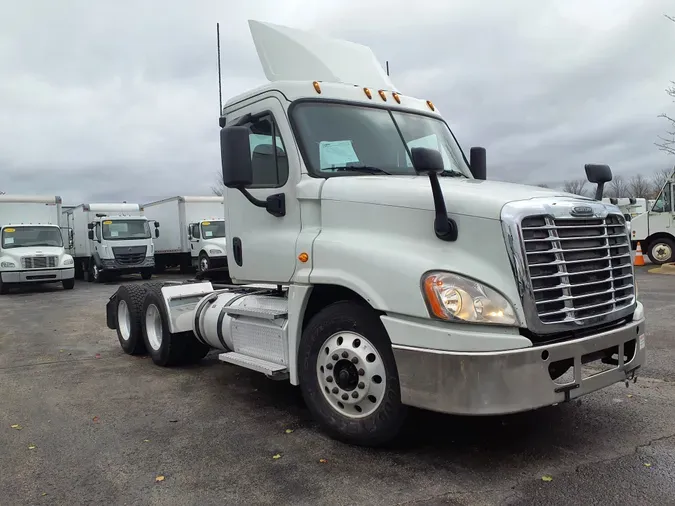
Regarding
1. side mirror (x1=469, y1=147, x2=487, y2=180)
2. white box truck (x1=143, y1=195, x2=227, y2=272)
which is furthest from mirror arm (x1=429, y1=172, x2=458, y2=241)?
white box truck (x1=143, y1=195, x2=227, y2=272)

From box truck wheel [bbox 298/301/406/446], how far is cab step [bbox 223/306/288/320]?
394mm

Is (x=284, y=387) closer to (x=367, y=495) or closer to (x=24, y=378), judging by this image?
(x=367, y=495)

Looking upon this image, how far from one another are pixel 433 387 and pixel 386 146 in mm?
2168

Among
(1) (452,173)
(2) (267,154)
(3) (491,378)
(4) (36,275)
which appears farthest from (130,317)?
(4) (36,275)

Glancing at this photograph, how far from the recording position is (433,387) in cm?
344

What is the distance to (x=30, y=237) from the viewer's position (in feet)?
64.1

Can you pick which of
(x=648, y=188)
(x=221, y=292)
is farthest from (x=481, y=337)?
(x=648, y=188)

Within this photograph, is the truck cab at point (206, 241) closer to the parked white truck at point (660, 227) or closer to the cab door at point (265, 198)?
the parked white truck at point (660, 227)

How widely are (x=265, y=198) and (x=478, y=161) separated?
214 centimetres

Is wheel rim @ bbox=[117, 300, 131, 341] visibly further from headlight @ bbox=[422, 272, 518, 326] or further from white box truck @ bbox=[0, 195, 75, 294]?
white box truck @ bbox=[0, 195, 75, 294]

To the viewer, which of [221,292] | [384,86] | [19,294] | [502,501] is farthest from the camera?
[19,294]

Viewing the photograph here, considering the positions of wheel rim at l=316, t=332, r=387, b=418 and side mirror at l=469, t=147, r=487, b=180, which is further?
side mirror at l=469, t=147, r=487, b=180

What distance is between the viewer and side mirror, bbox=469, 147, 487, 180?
548 cm

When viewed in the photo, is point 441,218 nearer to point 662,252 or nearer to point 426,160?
point 426,160
